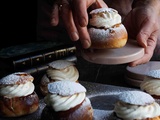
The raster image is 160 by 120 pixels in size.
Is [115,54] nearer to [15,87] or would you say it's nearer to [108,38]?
[108,38]

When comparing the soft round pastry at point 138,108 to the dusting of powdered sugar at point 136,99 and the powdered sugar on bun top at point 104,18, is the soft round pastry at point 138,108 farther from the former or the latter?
the powdered sugar on bun top at point 104,18

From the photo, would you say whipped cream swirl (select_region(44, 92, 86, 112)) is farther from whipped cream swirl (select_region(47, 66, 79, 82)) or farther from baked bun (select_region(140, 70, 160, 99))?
baked bun (select_region(140, 70, 160, 99))

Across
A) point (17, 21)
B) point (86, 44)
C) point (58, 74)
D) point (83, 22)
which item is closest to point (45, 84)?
point (58, 74)

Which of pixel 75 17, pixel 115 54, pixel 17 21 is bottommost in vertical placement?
pixel 17 21

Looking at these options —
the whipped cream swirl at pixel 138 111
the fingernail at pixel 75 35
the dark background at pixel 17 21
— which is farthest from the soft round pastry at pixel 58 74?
the dark background at pixel 17 21

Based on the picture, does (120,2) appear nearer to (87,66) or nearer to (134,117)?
(87,66)

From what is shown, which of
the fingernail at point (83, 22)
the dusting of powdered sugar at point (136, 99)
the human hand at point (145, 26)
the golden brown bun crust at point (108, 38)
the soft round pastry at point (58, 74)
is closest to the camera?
the dusting of powdered sugar at point (136, 99)

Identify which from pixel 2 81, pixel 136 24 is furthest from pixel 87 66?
pixel 2 81
